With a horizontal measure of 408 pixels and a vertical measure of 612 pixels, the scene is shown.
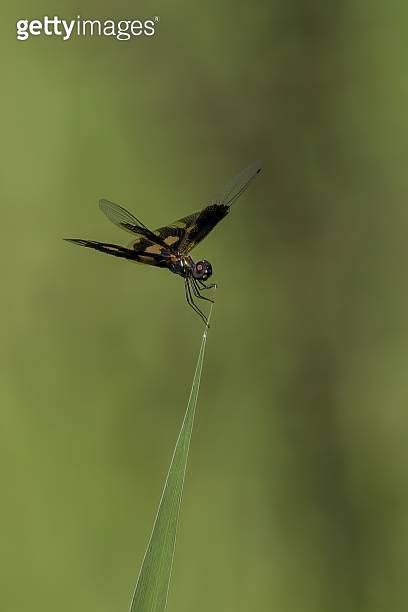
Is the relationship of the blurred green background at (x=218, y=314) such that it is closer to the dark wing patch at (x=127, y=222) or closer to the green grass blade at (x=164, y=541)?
the dark wing patch at (x=127, y=222)

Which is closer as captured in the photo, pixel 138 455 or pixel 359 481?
pixel 138 455

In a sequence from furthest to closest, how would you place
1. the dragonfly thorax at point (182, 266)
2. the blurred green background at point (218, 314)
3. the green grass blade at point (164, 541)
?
the blurred green background at point (218, 314)
the dragonfly thorax at point (182, 266)
the green grass blade at point (164, 541)

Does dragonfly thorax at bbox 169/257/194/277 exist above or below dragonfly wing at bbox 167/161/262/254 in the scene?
below

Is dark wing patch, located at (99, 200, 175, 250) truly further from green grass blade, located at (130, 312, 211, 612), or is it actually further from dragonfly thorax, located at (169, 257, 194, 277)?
green grass blade, located at (130, 312, 211, 612)

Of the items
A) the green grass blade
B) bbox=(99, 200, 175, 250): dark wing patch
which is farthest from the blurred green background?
the green grass blade

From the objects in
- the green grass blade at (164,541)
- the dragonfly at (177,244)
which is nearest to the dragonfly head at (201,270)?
the dragonfly at (177,244)

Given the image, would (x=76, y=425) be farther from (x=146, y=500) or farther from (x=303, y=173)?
(x=303, y=173)

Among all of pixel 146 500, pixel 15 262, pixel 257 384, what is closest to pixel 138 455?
pixel 146 500
